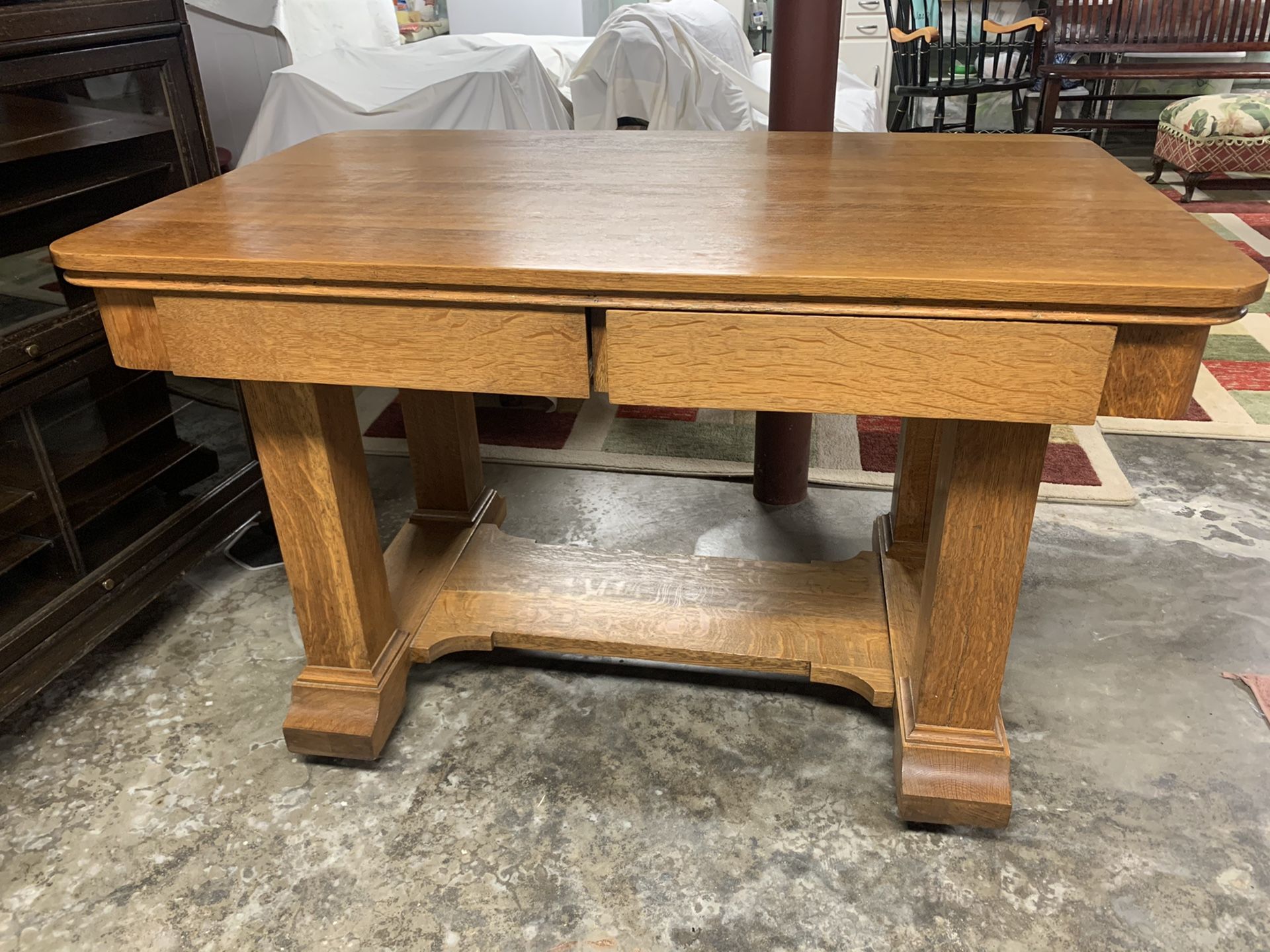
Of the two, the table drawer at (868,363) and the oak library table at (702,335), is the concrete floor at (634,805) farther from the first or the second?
the table drawer at (868,363)

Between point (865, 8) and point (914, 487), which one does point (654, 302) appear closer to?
point (914, 487)

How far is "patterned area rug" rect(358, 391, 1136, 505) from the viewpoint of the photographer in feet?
6.80

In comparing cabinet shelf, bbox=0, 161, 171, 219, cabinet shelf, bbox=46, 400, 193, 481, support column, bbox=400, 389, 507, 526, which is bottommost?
support column, bbox=400, 389, 507, 526

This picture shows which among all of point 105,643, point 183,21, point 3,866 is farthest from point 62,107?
point 3,866

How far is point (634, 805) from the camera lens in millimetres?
1283

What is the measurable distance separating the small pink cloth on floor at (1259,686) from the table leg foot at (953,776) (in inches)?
19.8

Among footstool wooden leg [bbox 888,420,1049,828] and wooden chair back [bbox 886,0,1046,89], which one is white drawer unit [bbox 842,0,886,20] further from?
footstool wooden leg [bbox 888,420,1049,828]

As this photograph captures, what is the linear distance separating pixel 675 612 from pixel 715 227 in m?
0.65

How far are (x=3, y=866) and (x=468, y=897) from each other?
62cm

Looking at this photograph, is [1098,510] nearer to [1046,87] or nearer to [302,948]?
[302,948]

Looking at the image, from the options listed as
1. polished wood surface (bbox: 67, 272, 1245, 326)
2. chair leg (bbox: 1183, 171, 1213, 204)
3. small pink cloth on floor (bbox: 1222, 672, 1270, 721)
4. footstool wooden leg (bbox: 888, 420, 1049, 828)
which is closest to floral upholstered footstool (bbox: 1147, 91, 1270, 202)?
chair leg (bbox: 1183, 171, 1213, 204)

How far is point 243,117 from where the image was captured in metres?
2.73

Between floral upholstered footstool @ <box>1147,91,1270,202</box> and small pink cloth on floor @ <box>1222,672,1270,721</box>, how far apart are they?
127 inches

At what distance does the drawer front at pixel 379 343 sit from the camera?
0.98 meters
